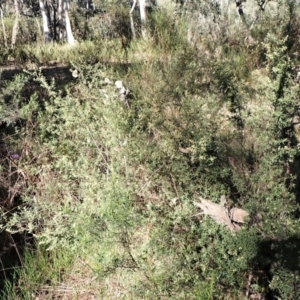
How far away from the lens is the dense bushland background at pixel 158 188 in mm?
2049

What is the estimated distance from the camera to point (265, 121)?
236cm

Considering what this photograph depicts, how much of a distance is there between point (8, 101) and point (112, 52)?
226 cm

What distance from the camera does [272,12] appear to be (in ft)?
17.8

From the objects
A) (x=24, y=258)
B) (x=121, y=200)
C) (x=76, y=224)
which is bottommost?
(x=24, y=258)

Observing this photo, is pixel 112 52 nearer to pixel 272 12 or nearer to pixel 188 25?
pixel 188 25

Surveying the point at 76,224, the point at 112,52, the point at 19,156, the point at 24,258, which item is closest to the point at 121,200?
the point at 76,224

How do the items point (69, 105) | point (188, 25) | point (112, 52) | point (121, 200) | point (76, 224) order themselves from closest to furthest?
point (121, 200) → point (76, 224) → point (69, 105) → point (188, 25) → point (112, 52)

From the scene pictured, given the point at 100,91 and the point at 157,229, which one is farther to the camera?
the point at 100,91

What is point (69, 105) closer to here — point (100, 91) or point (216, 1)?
point (100, 91)

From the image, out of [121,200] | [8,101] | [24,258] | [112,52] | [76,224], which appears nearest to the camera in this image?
[121,200]

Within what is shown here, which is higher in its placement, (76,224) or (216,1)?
(216,1)

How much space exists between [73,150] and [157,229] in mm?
1251

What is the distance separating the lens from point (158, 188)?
2.68 metres

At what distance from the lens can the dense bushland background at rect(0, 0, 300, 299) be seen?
205 centimetres
